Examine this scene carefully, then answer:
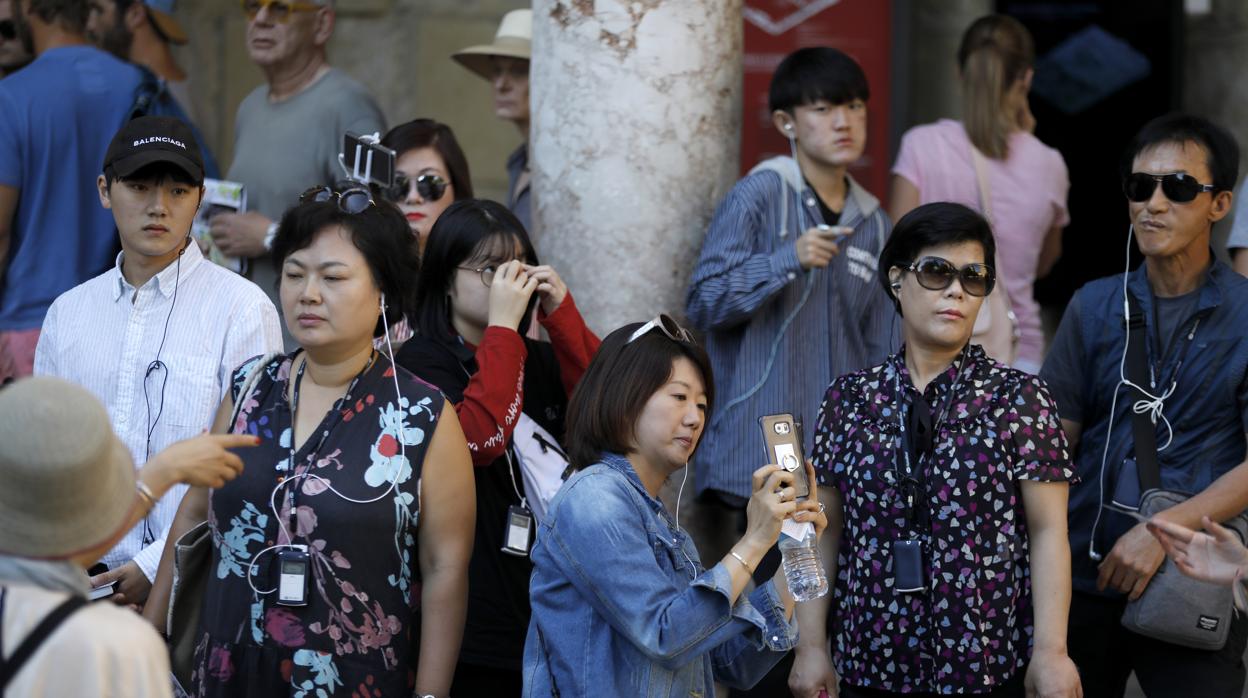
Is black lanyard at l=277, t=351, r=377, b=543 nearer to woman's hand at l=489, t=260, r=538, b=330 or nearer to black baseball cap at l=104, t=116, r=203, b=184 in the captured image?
woman's hand at l=489, t=260, r=538, b=330

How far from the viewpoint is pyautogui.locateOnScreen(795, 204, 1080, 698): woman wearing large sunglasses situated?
376 centimetres

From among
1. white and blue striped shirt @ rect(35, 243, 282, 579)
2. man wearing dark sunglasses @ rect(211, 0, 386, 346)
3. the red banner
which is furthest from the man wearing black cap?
the red banner

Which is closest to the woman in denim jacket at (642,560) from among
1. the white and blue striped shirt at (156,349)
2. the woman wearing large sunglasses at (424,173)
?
the white and blue striped shirt at (156,349)

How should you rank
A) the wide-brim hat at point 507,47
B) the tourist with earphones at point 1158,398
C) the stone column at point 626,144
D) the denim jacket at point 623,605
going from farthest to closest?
the wide-brim hat at point 507,47 → the stone column at point 626,144 → the tourist with earphones at point 1158,398 → the denim jacket at point 623,605

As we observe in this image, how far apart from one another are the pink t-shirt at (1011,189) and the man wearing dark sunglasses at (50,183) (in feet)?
9.15

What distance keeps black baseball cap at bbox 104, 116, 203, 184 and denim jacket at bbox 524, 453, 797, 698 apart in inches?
58.4

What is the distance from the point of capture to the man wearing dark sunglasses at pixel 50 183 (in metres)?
5.21

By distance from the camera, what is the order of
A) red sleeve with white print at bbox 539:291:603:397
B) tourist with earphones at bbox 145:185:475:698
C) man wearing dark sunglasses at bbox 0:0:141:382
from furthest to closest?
man wearing dark sunglasses at bbox 0:0:141:382 → red sleeve with white print at bbox 539:291:603:397 → tourist with earphones at bbox 145:185:475:698

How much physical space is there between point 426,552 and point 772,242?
1.79 meters

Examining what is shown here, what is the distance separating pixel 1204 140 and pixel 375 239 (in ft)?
7.58

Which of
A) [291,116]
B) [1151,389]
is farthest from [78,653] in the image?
[291,116]

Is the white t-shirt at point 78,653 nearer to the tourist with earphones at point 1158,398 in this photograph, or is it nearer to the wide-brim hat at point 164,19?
the tourist with earphones at point 1158,398

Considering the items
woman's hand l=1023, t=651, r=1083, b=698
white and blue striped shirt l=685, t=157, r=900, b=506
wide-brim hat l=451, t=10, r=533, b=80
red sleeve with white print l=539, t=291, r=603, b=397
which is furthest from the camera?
wide-brim hat l=451, t=10, r=533, b=80

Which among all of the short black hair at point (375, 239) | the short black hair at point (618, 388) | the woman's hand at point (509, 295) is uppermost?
the short black hair at point (375, 239)
